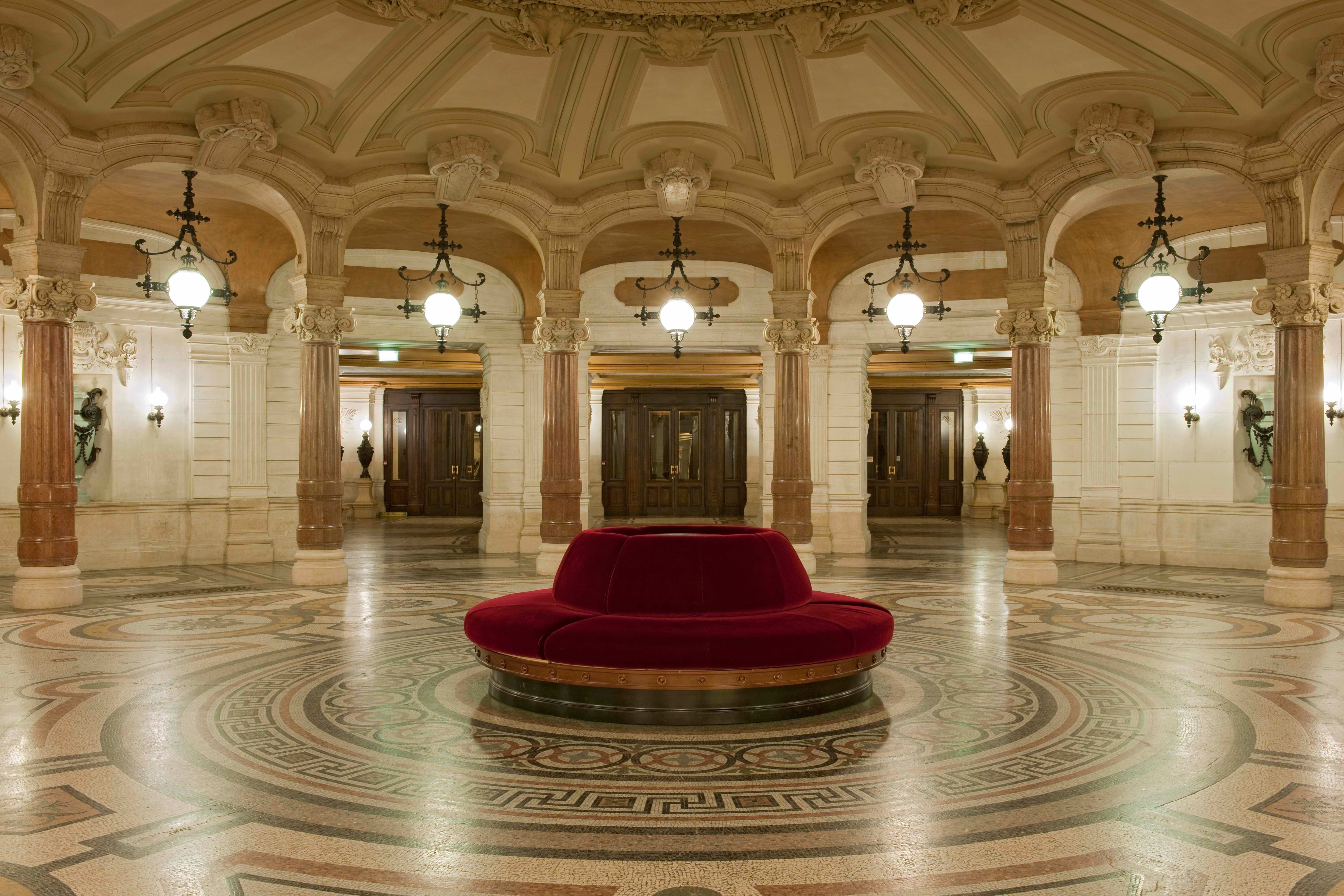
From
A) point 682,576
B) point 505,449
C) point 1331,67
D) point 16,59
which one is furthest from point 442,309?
point 1331,67

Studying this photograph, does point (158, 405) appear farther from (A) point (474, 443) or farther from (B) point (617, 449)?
(A) point (474, 443)

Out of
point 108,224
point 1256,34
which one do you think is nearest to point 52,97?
point 108,224

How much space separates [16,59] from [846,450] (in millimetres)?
11192

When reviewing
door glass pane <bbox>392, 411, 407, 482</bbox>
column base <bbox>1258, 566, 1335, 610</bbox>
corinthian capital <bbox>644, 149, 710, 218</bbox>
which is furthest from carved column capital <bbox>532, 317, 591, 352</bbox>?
door glass pane <bbox>392, 411, 407, 482</bbox>

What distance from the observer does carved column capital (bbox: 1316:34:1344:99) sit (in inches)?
321

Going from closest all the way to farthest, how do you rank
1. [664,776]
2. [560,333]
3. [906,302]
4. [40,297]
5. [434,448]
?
[664,776]
[40,297]
[906,302]
[560,333]
[434,448]

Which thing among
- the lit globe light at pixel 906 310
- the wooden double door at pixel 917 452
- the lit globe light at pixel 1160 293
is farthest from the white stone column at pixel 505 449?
the wooden double door at pixel 917 452

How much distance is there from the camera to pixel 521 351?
15.1 meters

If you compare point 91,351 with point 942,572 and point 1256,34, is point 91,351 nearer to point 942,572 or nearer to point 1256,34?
point 942,572

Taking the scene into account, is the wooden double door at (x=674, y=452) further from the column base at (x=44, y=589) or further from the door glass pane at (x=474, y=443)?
the column base at (x=44, y=589)

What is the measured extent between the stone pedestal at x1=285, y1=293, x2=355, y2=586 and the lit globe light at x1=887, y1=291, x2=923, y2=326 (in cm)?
618

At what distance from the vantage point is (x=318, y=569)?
10977mm

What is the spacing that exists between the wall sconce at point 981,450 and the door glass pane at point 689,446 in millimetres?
7355

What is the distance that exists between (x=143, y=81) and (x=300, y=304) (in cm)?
272
